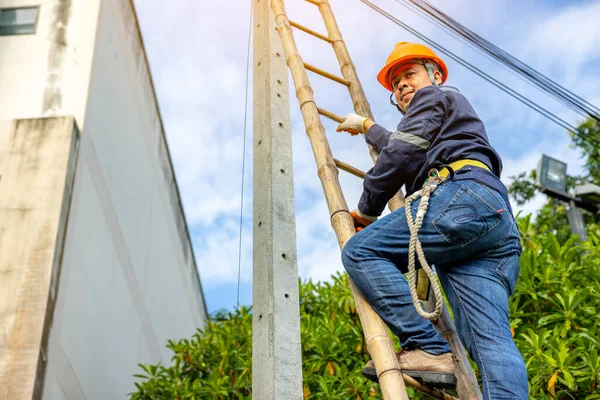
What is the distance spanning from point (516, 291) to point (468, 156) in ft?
9.15

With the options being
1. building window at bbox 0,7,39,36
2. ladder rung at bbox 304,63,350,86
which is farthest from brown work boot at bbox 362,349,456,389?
building window at bbox 0,7,39,36

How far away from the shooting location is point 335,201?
12.3 feet

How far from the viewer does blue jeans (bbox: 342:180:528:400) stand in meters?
3.20

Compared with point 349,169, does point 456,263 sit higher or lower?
lower

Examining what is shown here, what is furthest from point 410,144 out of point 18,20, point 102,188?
point 18,20

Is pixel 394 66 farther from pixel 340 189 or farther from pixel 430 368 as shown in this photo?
pixel 430 368

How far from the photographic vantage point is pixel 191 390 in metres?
6.41

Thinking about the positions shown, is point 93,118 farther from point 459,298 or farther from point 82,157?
point 459,298

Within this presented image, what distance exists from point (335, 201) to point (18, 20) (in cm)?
420

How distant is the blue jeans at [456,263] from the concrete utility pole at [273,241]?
323 mm

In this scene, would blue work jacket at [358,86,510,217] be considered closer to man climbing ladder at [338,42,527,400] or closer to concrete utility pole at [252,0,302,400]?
man climbing ladder at [338,42,527,400]

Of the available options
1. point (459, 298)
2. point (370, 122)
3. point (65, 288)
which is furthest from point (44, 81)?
point (459, 298)

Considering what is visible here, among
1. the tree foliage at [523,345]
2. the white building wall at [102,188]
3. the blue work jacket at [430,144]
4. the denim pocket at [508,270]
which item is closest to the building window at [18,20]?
the white building wall at [102,188]

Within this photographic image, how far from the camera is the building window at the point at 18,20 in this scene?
6633mm
